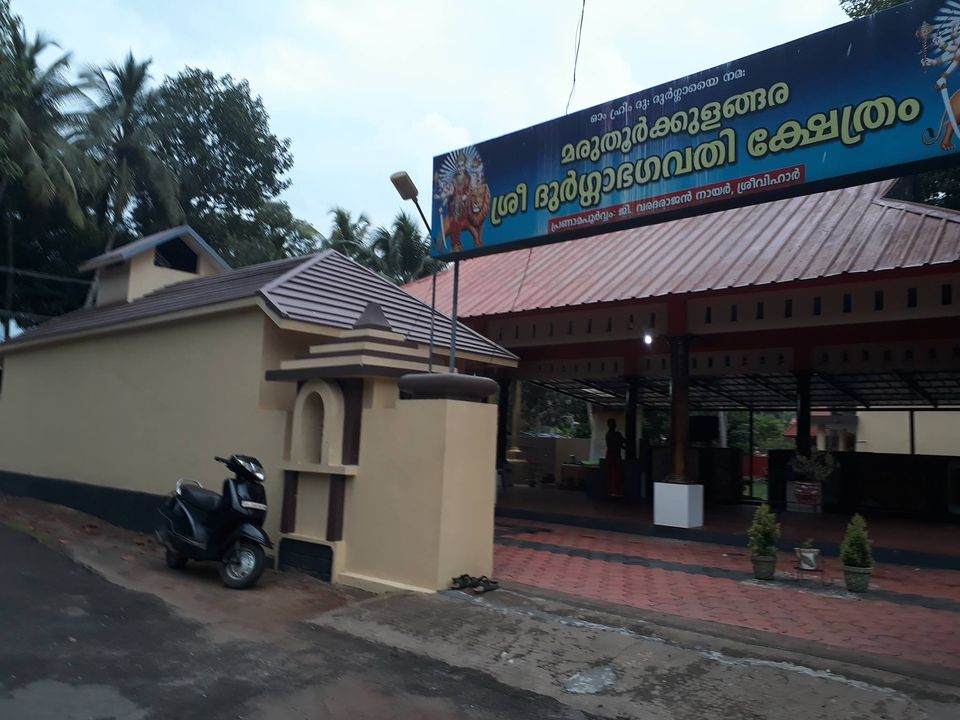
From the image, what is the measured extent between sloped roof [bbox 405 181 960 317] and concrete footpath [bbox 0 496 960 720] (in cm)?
536

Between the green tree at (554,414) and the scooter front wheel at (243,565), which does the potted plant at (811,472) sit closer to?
the scooter front wheel at (243,565)

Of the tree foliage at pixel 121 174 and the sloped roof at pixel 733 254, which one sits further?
the tree foliage at pixel 121 174

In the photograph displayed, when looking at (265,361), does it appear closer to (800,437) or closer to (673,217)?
(673,217)

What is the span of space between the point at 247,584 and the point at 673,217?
6296 mm

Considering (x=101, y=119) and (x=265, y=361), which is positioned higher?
(x=101, y=119)

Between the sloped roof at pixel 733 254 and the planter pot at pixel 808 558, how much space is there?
3314 millimetres

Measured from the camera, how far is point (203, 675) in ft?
16.0

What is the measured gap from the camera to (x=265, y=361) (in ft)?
28.0

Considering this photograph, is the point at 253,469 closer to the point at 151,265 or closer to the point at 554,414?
the point at 151,265

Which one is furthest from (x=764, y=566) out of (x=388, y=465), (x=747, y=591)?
(x=388, y=465)

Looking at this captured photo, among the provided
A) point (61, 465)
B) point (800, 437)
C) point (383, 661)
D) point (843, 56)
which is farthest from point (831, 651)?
point (61, 465)

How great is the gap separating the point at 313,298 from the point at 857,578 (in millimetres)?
6612

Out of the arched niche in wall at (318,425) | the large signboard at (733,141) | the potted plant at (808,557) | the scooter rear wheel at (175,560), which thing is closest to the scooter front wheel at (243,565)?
the scooter rear wheel at (175,560)

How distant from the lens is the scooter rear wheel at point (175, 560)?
26.1 ft
